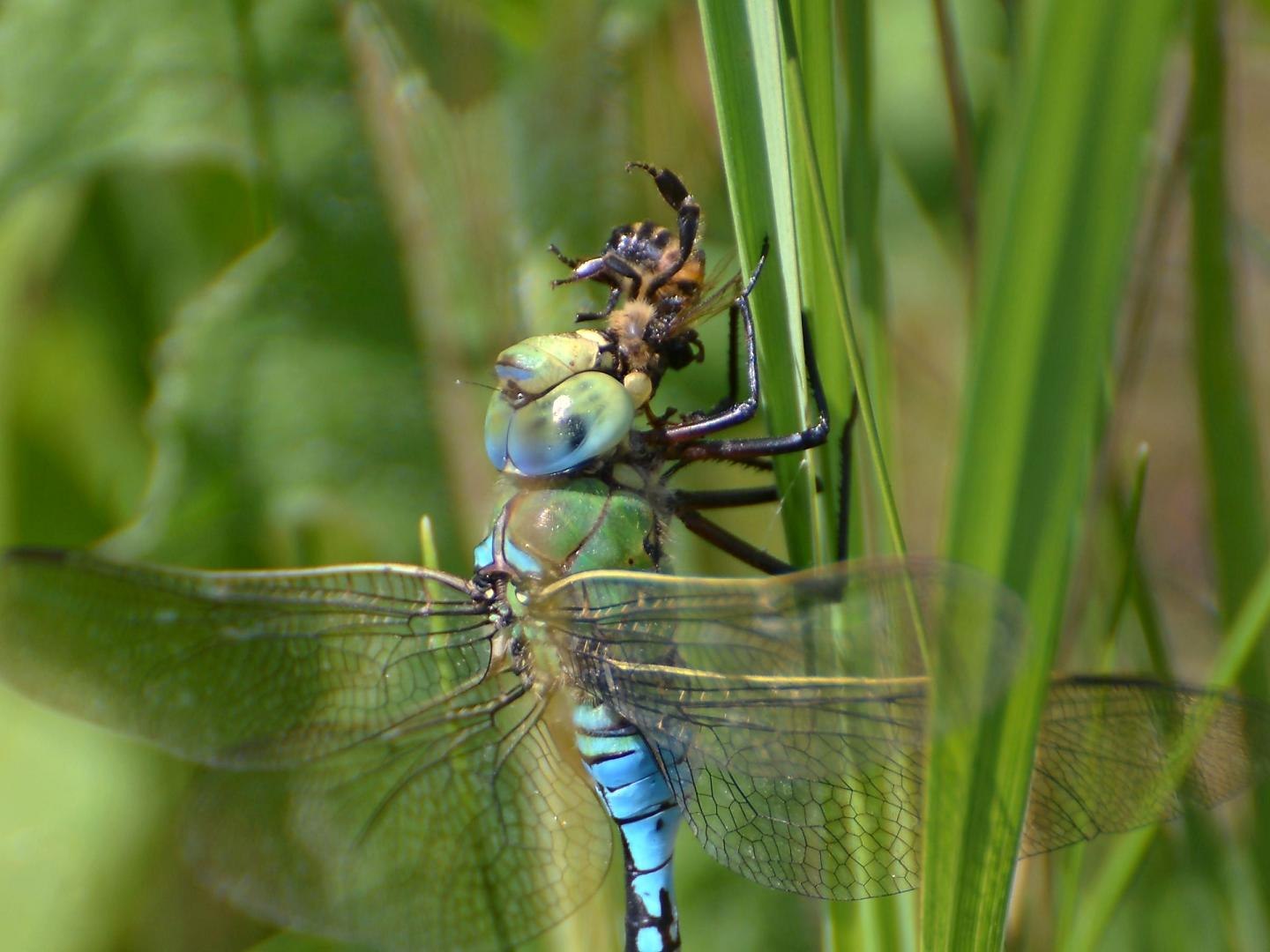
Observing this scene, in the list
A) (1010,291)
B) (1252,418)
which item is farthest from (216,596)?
(1252,418)

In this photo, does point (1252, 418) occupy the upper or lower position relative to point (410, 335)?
lower

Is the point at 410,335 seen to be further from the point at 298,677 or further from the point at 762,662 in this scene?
the point at 762,662

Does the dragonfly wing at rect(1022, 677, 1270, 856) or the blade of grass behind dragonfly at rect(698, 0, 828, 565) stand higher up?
the blade of grass behind dragonfly at rect(698, 0, 828, 565)

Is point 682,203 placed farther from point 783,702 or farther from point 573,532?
point 783,702

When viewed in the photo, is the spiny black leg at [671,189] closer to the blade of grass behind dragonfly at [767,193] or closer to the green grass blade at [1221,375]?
the blade of grass behind dragonfly at [767,193]

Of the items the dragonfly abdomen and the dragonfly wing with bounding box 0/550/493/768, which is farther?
the dragonfly wing with bounding box 0/550/493/768

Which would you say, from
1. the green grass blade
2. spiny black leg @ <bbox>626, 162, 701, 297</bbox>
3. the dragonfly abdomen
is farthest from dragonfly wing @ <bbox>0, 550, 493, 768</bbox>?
the green grass blade

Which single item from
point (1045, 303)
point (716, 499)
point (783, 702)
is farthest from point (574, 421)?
point (1045, 303)

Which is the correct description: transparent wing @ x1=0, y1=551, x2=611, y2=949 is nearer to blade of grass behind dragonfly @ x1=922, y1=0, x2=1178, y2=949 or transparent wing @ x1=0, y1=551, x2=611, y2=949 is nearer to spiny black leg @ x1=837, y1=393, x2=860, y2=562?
spiny black leg @ x1=837, y1=393, x2=860, y2=562

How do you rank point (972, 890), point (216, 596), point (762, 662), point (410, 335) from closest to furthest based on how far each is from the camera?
point (972, 890) < point (762, 662) < point (216, 596) < point (410, 335)
